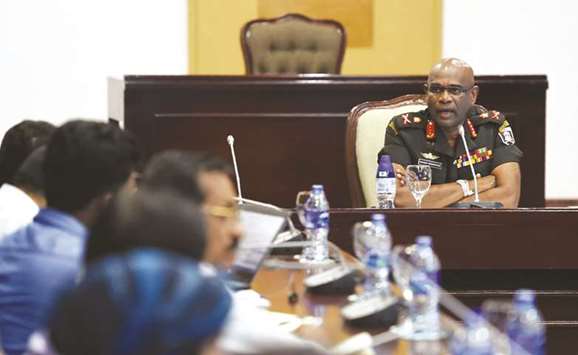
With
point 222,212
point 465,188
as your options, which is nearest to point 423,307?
point 222,212

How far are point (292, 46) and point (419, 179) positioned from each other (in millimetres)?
2442

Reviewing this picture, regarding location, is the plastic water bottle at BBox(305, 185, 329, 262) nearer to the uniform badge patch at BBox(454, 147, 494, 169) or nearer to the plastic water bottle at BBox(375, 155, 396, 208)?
the plastic water bottle at BBox(375, 155, 396, 208)

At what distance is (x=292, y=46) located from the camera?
22.5ft

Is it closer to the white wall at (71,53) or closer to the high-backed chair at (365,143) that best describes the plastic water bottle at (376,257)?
the high-backed chair at (365,143)

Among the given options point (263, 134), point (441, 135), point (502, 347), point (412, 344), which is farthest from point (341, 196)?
point (502, 347)

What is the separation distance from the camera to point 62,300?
1368 millimetres

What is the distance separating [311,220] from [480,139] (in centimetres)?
149

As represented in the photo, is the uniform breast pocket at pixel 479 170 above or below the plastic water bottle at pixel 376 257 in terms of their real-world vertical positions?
above

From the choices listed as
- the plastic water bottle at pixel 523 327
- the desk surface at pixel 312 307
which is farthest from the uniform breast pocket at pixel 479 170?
the plastic water bottle at pixel 523 327

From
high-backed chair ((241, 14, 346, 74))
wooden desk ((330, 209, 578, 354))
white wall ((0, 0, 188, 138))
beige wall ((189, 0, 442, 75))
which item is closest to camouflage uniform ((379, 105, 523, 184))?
wooden desk ((330, 209, 578, 354))

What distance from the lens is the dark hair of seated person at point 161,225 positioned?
1.46 meters

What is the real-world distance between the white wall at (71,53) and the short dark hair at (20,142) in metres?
4.36

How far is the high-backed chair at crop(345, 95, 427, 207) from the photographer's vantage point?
504cm

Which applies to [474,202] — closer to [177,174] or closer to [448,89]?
[448,89]
